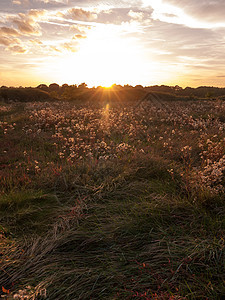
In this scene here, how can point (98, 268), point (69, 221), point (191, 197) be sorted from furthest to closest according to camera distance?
point (191, 197), point (69, 221), point (98, 268)

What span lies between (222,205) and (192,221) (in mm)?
734

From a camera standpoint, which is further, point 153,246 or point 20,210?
point 20,210

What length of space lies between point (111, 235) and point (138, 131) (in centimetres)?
652

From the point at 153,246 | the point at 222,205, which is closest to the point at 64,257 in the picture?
the point at 153,246

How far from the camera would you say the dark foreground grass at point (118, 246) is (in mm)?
2178

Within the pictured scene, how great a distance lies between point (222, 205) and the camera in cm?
339

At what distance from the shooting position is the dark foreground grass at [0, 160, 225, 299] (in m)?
2.18

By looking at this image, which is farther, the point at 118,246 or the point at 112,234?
→ the point at 112,234

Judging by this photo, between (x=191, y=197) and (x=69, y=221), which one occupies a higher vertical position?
(x=191, y=197)

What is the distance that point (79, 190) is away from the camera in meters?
4.20

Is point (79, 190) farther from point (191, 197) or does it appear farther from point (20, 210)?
point (191, 197)

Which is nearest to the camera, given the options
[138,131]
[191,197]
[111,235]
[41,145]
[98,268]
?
[98,268]

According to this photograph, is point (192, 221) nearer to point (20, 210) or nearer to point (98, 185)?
point (98, 185)

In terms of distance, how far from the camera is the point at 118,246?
109 inches
